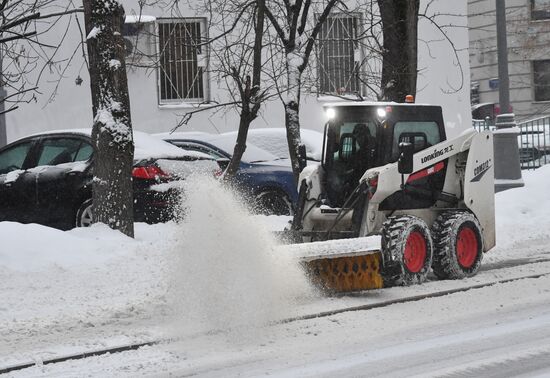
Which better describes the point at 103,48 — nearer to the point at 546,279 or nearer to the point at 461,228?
the point at 461,228

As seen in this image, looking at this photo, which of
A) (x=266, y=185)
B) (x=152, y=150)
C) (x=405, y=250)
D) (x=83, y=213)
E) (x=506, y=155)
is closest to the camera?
(x=405, y=250)

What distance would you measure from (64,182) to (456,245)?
5.97m

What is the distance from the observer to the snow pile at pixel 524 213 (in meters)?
13.9

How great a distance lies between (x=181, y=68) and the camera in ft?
80.1

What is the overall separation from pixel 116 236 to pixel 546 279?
490 cm

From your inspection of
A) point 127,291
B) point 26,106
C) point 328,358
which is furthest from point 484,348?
point 26,106

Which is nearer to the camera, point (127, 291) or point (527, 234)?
point (127, 291)

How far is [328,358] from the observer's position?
681 cm

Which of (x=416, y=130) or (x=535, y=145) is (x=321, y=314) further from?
(x=535, y=145)

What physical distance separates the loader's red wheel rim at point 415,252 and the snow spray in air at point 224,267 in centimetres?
144

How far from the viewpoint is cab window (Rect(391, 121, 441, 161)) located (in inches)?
404

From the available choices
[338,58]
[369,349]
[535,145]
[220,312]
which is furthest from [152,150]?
[338,58]

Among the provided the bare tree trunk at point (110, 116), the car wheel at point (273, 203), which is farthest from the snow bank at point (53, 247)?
the car wheel at point (273, 203)

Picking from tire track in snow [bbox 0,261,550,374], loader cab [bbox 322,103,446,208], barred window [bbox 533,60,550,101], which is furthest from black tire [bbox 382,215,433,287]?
barred window [bbox 533,60,550,101]
